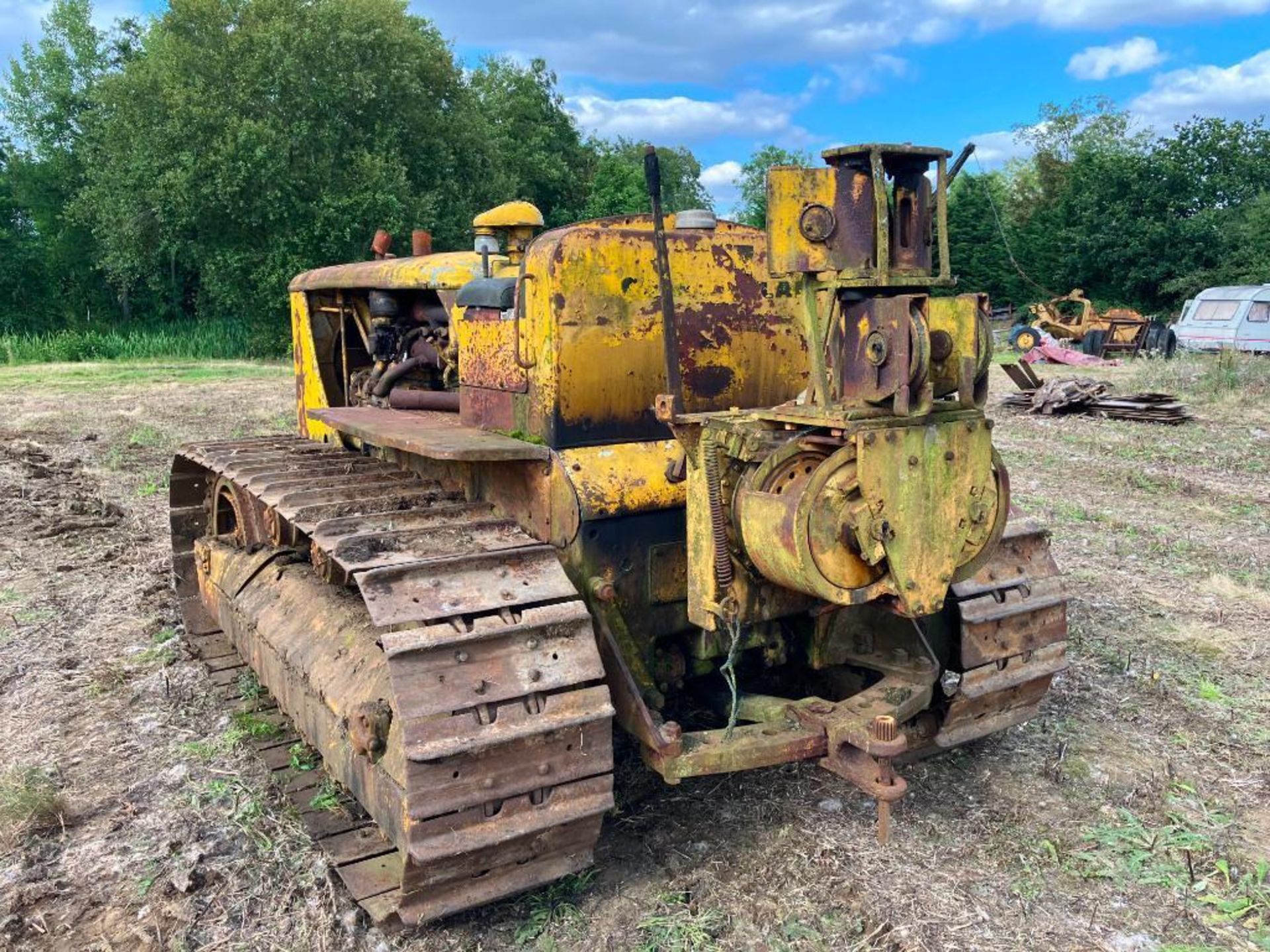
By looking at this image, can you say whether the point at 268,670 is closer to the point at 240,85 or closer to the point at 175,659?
the point at 175,659

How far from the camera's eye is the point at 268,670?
4367 millimetres

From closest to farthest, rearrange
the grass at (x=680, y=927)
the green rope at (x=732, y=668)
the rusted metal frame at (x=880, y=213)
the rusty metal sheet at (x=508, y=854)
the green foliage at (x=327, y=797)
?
the rusted metal frame at (x=880, y=213) → the rusty metal sheet at (x=508, y=854) → the grass at (x=680, y=927) → the green rope at (x=732, y=668) → the green foliage at (x=327, y=797)

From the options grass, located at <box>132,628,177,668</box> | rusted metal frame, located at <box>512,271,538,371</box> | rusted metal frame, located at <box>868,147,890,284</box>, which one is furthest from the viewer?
grass, located at <box>132,628,177,668</box>

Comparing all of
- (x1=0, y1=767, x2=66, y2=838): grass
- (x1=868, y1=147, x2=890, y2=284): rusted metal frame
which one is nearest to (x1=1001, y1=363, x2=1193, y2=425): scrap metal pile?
(x1=868, y1=147, x2=890, y2=284): rusted metal frame

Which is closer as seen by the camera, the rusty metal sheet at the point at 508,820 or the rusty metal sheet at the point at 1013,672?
the rusty metal sheet at the point at 508,820

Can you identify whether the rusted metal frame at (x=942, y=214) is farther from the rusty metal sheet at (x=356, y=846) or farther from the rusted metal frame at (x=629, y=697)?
the rusty metal sheet at (x=356, y=846)

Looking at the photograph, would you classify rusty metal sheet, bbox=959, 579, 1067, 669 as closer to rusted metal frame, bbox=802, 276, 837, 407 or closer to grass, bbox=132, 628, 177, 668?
rusted metal frame, bbox=802, 276, 837, 407

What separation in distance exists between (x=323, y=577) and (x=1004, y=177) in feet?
203

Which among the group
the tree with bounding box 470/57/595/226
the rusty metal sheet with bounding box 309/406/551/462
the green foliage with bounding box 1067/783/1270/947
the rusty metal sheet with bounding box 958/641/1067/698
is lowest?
the green foliage with bounding box 1067/783/1270/947

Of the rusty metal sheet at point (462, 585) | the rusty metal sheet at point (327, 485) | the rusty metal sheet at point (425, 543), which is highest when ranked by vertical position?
the rusty metal sheet at point (327, 485)

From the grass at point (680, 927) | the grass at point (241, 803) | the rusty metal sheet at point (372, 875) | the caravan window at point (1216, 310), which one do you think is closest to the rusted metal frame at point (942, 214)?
the grass at point (680, 927)

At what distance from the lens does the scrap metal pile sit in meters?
13.8

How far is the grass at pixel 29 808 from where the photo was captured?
369 centimetres

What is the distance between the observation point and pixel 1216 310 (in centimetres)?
2273
